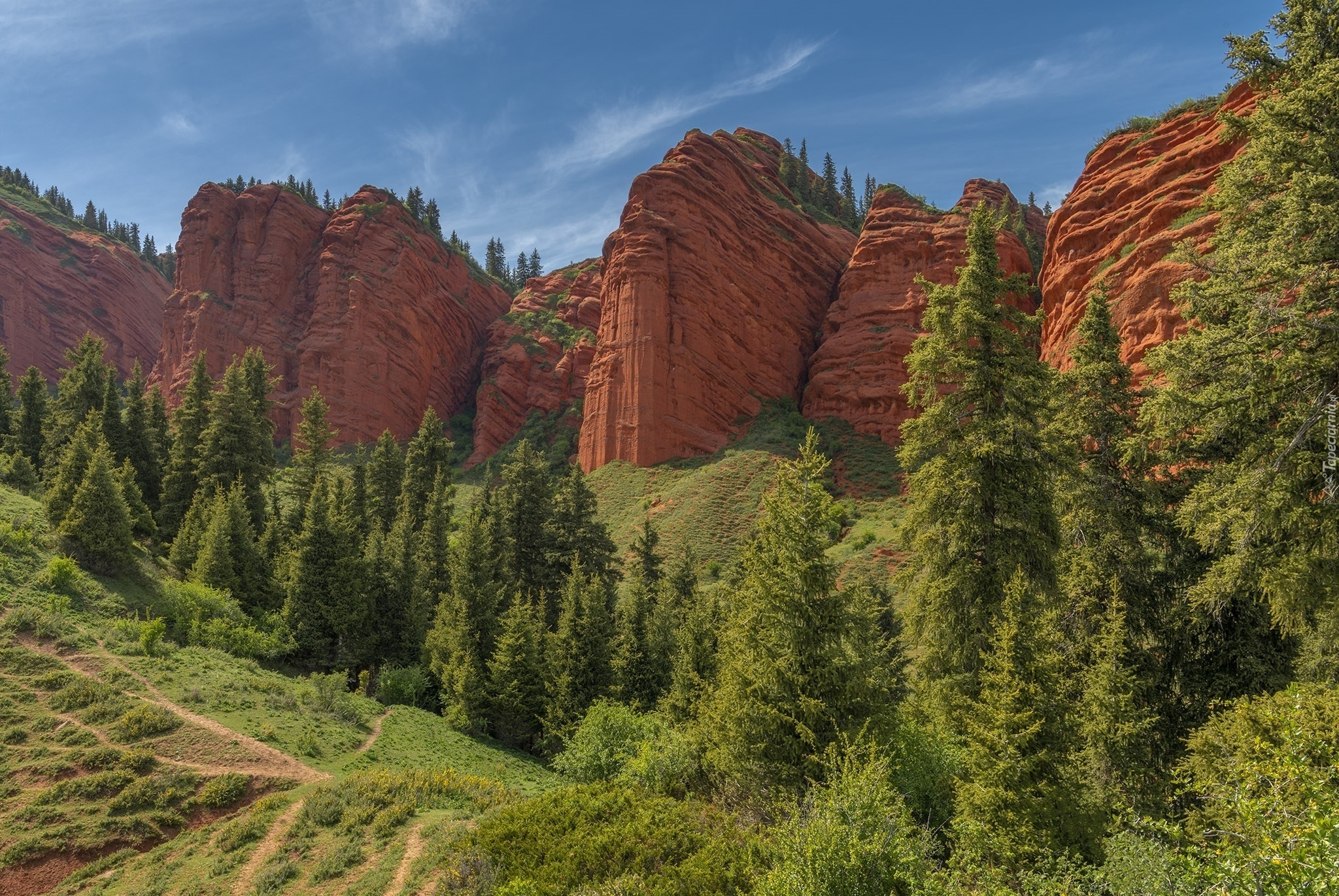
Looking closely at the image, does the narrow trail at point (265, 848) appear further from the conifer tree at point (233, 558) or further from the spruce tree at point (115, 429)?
the spruce tree at point (115, 429)

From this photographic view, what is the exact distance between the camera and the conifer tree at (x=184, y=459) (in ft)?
122

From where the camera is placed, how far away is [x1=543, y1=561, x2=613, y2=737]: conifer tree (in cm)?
2675

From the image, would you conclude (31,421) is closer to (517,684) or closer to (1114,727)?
(517,684)

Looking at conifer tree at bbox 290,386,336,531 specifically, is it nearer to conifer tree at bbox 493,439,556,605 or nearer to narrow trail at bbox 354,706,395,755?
conifer tree at bbox 493,439,556,605

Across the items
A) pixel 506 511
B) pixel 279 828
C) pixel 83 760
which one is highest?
pixel 506 511

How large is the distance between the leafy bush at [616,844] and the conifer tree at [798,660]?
1.53 meters

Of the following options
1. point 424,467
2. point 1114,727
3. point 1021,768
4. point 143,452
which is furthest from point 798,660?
point 143,452

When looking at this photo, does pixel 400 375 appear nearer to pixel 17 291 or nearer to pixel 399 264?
pixel 399 264

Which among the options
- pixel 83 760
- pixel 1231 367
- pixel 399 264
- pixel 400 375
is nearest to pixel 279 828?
pixel 83 760

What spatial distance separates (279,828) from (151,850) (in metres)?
2.77

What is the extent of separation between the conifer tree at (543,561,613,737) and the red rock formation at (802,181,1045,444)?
43.7 m

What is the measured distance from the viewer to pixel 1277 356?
10766mm

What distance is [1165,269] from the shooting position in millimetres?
35625

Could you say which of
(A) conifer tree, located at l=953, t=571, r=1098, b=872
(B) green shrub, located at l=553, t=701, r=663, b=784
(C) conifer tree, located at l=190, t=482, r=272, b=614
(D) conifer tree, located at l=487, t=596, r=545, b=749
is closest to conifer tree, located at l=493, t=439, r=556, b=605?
(D) conifer tree, located at l=487, t=596, r=545, b=749
